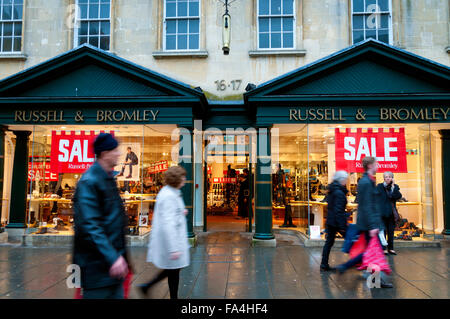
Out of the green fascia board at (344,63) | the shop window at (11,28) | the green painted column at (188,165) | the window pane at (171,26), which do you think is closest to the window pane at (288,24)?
the green fascia board at (344,63)

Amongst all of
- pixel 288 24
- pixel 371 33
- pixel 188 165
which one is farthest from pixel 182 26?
pixel 371 33

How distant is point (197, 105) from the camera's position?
9242 millimetres

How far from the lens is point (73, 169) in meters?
9.55

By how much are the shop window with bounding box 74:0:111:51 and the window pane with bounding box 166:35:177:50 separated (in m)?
2.03

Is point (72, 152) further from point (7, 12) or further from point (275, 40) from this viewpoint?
point (275, 40)

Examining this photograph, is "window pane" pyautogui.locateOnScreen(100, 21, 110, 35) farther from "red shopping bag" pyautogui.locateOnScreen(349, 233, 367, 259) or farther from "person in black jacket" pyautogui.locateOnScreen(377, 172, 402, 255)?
"red shopping bag" pyautogui.locateOnScreen(349, 233, 367, 259)

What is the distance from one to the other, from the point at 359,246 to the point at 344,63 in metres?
5.51

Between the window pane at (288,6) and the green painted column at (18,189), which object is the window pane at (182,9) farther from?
the green painted column at (18,189)

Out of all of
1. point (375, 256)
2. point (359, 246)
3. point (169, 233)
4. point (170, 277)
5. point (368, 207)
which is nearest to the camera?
point (169, 233)

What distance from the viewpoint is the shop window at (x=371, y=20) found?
10.7 m

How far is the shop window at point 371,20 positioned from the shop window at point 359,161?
348 cm

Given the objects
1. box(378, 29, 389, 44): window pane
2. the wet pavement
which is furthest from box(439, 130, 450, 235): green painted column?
box(378, 29, 389, 44): window pane

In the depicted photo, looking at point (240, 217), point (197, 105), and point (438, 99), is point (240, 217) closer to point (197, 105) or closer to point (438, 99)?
point (197, 105)
